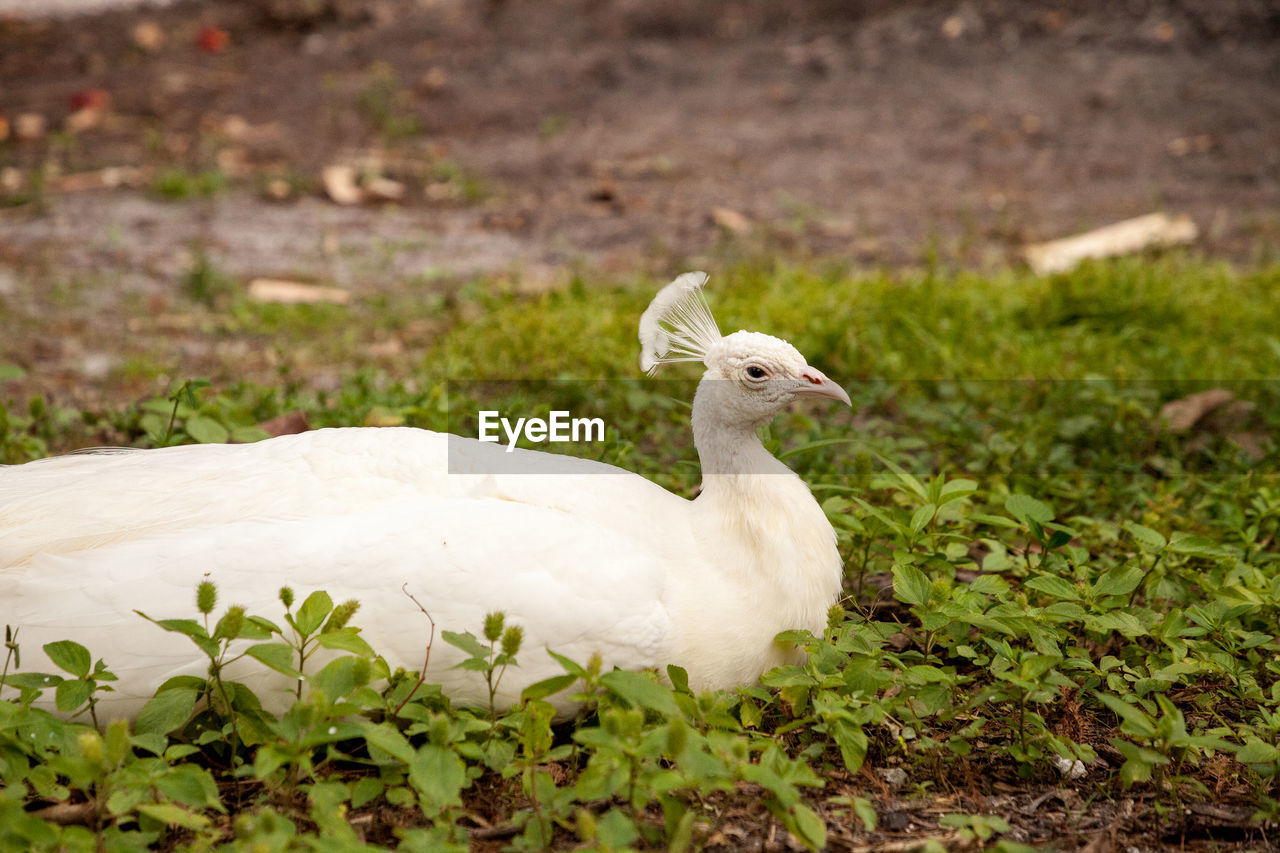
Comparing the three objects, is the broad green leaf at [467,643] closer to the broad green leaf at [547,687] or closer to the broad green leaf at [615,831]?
the broad green leaf at [547,687]

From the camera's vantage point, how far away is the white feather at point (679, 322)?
2822 millimetres

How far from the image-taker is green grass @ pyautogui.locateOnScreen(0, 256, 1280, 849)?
2076mm

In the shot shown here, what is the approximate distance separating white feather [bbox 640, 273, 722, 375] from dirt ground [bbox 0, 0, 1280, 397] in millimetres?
2690

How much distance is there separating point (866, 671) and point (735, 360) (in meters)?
0.78

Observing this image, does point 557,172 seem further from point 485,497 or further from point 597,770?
point 597,770

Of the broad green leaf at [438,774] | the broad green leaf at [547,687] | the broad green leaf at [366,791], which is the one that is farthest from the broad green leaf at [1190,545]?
the broad green leaf at [366,791]

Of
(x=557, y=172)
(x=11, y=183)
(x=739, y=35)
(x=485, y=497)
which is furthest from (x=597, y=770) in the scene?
(x=739, y=35)

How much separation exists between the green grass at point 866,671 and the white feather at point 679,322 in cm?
52

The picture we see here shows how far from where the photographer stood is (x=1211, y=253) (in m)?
6.63

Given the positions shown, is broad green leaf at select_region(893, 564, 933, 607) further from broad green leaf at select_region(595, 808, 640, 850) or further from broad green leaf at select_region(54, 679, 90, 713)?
broad green leaf at select_region(54, 679, 90, 713)

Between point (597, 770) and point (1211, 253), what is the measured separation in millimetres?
5814

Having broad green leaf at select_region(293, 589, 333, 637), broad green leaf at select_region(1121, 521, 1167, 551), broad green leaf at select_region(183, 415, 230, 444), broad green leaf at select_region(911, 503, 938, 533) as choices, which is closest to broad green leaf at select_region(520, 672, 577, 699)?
broad green leaf at select_region(293, 589, 333, 637)

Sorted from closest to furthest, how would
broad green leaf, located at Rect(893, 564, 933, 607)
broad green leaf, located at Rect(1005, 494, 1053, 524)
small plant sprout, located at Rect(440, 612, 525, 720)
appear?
1. small plant sprout, located at Rect(440, 612, 525, 720)
2. broad green leaf, located at Rect(893, 564, 933, 607)
3. broad green leaf, located at Rect(1005, 494, 1053, 524)

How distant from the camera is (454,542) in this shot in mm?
2443
